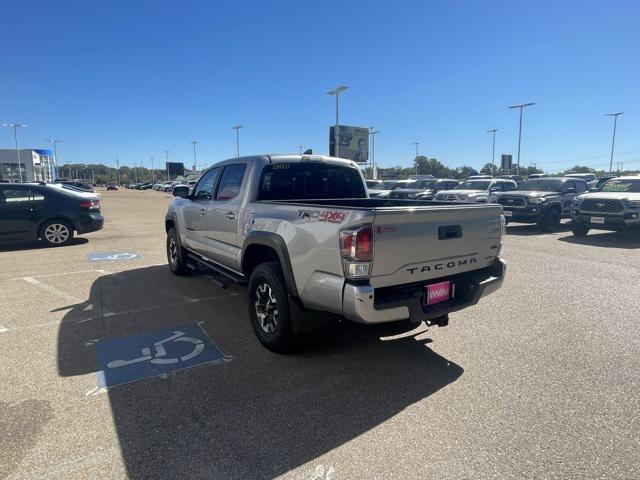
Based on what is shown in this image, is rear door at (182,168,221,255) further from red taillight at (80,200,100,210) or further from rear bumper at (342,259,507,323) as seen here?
red taillight at (80,200,100,210)

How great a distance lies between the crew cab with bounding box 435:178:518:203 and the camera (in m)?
16.7

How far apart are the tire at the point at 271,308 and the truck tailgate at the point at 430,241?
101cm

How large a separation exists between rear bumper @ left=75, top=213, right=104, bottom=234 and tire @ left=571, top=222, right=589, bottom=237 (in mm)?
13293

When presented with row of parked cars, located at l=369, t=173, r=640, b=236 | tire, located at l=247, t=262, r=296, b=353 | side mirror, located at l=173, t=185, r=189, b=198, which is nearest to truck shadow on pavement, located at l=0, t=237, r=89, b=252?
side mirror, located at l=173, t=185, r=189, b=198

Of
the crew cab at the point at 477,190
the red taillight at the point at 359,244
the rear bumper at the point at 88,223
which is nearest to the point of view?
the red taillight at the point at 359,244

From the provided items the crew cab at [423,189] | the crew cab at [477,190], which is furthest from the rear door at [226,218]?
the crew cab at [423,189]

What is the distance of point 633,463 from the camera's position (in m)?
2.54

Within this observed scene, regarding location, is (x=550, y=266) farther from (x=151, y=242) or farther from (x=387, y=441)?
(x=151, y=242)

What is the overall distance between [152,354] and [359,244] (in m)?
2.42

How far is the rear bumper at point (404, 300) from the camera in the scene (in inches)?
122

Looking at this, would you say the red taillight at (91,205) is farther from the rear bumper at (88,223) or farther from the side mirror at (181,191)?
the side mirror at (181,191)

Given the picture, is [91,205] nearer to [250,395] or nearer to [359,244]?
[250,395]

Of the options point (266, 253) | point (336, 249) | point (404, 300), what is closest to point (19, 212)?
point (266, 253)

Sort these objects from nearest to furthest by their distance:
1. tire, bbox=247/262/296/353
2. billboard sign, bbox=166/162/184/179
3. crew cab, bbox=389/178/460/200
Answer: tire, bbox=247/262/296/353 < crew cab, bbox=389/178/460/200 < billboard sign, bbox=166/162/184/179
